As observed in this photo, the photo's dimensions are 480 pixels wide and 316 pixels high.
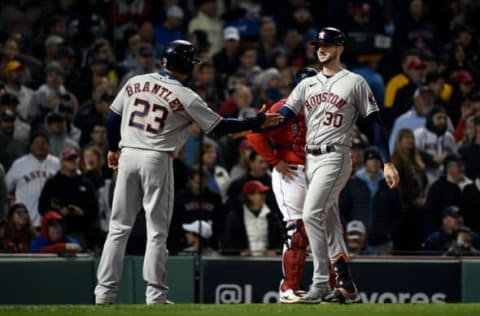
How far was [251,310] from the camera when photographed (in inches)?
465

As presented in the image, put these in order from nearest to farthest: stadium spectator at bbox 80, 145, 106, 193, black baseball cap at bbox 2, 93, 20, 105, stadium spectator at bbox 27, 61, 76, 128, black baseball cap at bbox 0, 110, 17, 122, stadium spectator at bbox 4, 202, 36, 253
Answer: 1. stadium spectator at bbox 4, 202, 36, 253
2. stadium spectator at bbox 80, 145, 106, 193
3. black baseball cap at bbox 0, 110, 17, 122
4. black baseball cap at bbox 2, 93, 20, 105
5. stadium spectator at bbox 27, 61, 76, 128

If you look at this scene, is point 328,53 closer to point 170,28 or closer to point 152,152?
point 152,152

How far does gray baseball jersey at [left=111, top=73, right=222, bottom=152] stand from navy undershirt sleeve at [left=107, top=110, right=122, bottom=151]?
12 cm

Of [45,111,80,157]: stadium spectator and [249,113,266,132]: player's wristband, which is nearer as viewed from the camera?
[249,113,266,132]: player's wristband

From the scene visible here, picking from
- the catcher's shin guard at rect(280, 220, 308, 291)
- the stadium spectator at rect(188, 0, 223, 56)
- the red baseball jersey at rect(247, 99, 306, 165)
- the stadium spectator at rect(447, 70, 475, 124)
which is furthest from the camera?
the stadium spectator at rect(188, 0, 223, 56)

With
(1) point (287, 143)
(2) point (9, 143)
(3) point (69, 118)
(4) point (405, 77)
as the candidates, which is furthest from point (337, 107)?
(4) point (405, 77)

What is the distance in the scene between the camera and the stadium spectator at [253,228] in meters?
16.0

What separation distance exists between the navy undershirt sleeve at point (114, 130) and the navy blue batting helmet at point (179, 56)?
0.57 metres

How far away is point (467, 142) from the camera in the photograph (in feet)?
56.7

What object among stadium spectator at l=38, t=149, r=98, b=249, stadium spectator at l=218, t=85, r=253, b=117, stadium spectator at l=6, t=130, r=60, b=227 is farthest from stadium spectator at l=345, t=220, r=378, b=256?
stadium spectator at l=6, t=130, r=60, b=227

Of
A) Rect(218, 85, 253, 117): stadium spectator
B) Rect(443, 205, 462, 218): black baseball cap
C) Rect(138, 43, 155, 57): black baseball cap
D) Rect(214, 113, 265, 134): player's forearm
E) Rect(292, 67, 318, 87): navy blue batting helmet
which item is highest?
Rect(138, 43, 155, 57): black baseball cap

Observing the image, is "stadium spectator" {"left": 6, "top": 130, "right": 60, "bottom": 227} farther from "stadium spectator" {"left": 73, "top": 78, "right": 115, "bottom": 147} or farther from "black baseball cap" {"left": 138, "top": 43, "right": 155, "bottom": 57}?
"black baseball cap" {"left": 138, "top": 43, "right": 155, "bottom": 57}

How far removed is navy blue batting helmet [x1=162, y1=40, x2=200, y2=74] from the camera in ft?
40.5

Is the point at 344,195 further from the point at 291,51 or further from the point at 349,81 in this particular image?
the point at 291,51
